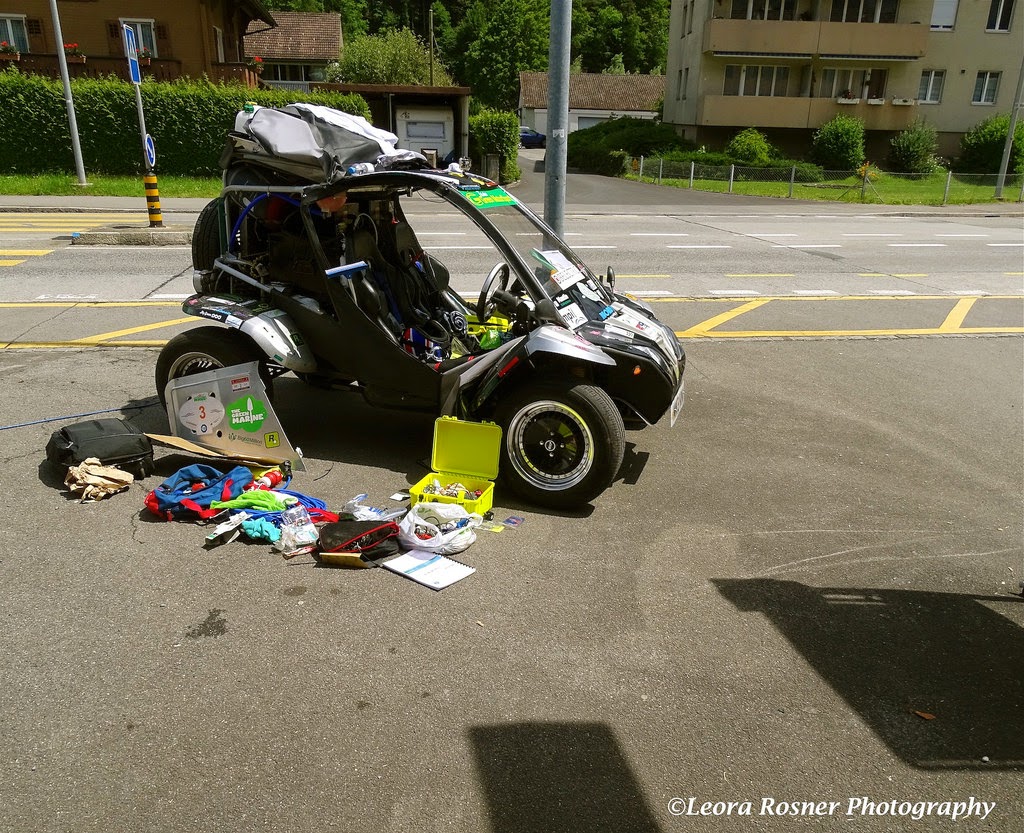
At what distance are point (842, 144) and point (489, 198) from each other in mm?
38897

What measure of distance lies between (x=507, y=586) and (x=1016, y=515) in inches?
137

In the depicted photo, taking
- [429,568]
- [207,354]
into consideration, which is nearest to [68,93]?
[207,354]

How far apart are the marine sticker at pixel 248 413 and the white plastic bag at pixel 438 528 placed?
1378mm

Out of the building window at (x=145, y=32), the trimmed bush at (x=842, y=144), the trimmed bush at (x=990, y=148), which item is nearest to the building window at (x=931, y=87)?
the trimmed bush at (x=990, y=148)

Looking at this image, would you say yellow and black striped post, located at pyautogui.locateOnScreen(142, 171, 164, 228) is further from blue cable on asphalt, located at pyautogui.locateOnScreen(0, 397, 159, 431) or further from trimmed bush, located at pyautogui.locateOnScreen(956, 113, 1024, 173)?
trimmed bush, located at pyautogui.locateOnScreen(956, 113, 1024, 173)

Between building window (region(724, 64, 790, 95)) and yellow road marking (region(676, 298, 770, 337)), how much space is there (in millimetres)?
36271

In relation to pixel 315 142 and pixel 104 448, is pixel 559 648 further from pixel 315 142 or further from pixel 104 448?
pixel 315 142

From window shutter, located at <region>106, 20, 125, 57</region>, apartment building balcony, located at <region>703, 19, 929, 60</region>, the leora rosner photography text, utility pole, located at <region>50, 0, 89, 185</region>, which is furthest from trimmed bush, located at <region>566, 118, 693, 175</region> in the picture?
the leora rosner photography text

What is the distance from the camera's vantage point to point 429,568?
4262 mm

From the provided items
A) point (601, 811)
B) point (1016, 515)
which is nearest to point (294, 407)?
point (601, 811)

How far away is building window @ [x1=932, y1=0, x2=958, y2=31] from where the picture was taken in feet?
137

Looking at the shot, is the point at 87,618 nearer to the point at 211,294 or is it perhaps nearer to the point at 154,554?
the point at 154,554

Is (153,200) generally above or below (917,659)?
above

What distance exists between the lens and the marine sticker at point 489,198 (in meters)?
5.36
